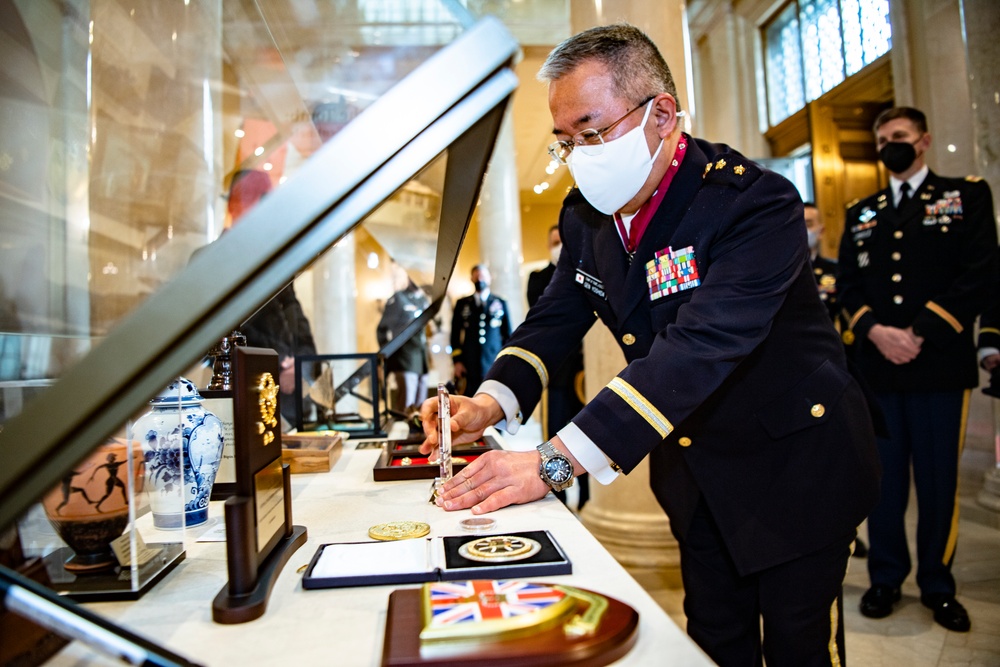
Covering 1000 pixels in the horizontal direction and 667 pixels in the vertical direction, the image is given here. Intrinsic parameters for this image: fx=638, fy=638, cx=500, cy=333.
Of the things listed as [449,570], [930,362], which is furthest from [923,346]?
[449,570]

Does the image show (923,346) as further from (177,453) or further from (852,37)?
(852,37)

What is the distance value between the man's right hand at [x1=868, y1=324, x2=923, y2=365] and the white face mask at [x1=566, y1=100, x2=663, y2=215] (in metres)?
1.83

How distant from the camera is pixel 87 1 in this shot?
8.38ft

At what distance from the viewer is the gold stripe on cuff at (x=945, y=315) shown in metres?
2.46

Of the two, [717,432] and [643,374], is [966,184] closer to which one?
[717,432]

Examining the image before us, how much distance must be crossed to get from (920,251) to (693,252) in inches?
79.6

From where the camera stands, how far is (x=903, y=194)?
2.70 meters

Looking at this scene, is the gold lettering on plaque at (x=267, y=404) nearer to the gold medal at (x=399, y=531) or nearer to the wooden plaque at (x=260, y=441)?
the wooden plaque at (x=260, y=441)

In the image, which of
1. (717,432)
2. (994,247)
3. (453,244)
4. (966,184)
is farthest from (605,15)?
(717,432)

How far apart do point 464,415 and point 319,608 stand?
65 cm

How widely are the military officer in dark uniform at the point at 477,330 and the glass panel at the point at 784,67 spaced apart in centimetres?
379

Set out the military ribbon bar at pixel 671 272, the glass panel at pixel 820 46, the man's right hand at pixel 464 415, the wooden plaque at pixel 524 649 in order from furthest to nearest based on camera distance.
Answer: the glass panel at pixel 820 46, the man's right hand at pixel 464 415, the military ribbon bar at pixel 671 272, the wooden plaque at pixel 524 649

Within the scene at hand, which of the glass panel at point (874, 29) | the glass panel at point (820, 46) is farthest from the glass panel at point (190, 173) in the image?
the glass panel at point (820, 46)

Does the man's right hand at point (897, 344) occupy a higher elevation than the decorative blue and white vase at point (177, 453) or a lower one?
higher
